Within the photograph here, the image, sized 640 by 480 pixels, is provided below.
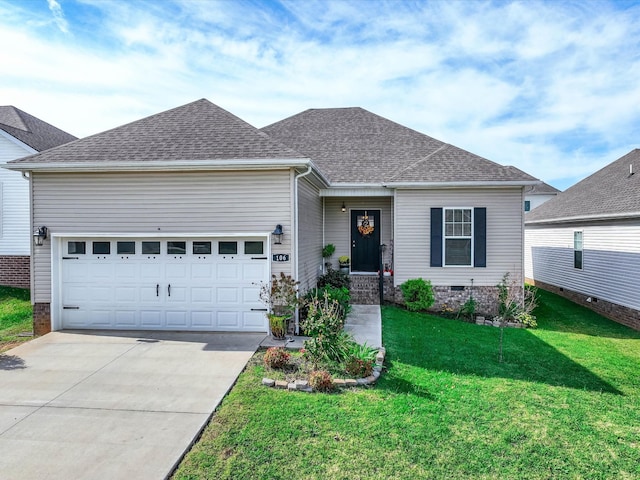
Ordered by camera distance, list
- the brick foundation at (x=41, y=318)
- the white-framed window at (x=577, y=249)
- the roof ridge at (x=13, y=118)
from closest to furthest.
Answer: the brick foundation at (x=41, y=318) → the white-framed window at (x=577, y=249) → the roof ridge at (x=13, y=118)

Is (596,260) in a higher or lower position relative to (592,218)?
lower

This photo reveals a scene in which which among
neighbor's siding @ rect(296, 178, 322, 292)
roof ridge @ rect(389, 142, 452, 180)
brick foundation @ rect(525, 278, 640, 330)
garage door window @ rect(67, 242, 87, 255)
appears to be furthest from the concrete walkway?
brick foundation @ rect(525, 278, 640, 330)

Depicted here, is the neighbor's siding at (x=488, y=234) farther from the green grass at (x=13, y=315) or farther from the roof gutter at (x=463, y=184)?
the green grass at (x=13, y=315)

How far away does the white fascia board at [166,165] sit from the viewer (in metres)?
7.82

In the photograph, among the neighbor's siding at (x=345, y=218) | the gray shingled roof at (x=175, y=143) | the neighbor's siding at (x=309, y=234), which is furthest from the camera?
the neighbor's siding at (x=345, y=218)

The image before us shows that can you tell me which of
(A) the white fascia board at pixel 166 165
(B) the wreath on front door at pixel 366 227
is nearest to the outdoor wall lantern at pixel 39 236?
(A) the white fascia board at pixel 166 165

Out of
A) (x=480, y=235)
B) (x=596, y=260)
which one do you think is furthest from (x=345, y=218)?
(x=596, y=260)

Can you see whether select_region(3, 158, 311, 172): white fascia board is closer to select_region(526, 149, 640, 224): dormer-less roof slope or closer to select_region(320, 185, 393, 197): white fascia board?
select_region(320, 185, 393, 197): white fascia board

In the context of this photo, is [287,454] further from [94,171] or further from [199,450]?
[94,171]

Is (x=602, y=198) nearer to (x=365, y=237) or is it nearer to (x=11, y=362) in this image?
(x=365, y=237)

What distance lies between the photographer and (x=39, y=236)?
8.40 metres

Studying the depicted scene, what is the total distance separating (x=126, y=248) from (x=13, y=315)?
4249 mm

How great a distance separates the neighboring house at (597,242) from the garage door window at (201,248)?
11.6 m

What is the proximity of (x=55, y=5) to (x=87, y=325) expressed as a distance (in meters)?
6.82
